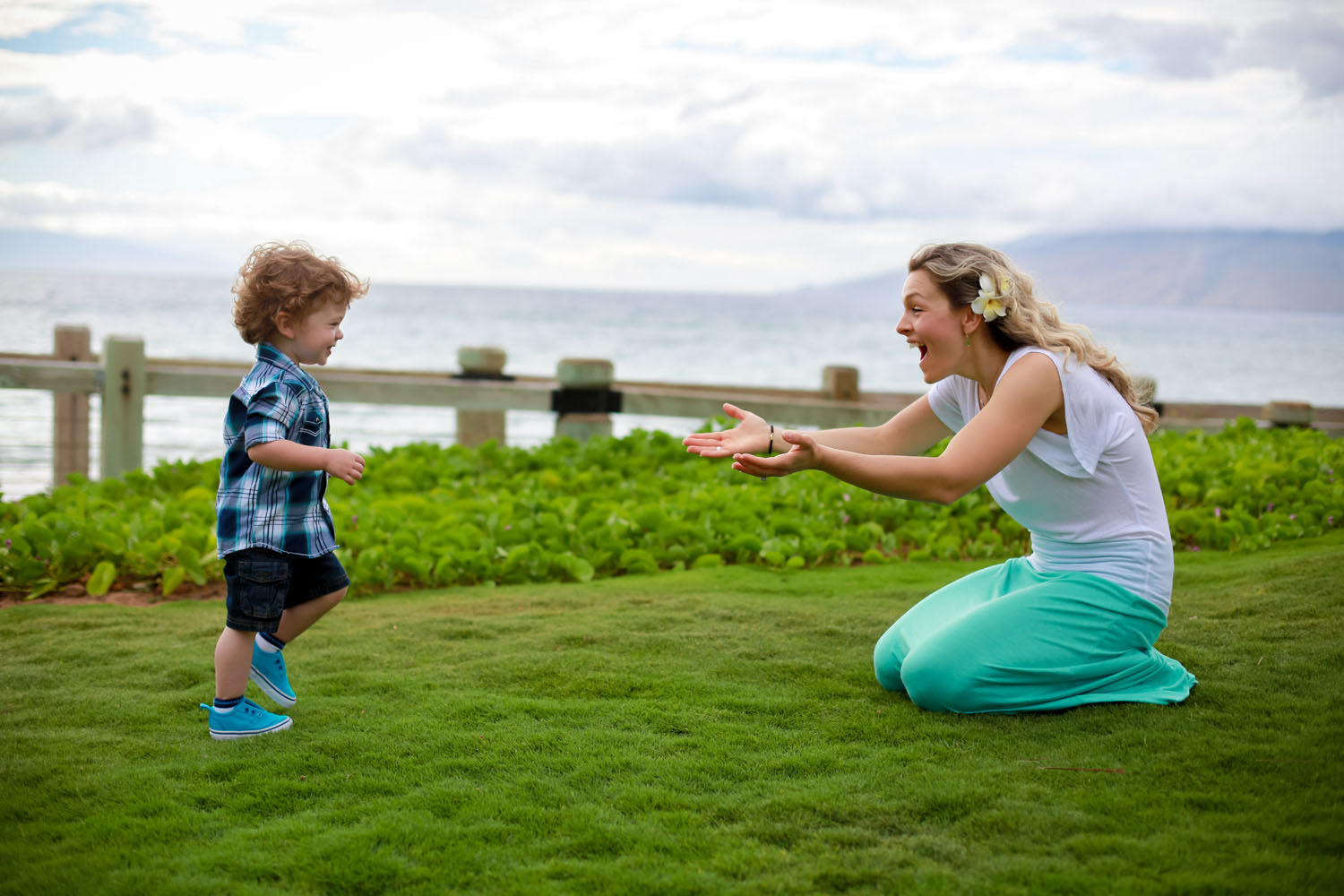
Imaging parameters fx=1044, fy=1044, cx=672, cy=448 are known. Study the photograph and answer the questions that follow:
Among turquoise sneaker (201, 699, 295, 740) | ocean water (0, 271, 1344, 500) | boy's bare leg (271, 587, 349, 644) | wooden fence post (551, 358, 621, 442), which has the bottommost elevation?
turquoise sneaker (201, 699, 295, 740)

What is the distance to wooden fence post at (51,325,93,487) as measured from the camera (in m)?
8.22

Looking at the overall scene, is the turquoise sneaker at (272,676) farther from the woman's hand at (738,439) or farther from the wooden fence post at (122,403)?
the wooden fence post at (122,403)

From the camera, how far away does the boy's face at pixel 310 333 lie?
10.0ft

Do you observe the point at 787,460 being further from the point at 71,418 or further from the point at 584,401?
the point at 71,418

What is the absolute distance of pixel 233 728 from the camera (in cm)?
298

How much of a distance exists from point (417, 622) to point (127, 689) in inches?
44.6

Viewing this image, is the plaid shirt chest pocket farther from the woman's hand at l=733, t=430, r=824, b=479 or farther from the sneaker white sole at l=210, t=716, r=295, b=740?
the woman's hand at l=733, t=430, r=824, b=479

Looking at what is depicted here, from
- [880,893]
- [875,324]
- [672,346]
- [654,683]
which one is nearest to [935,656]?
[654,683]

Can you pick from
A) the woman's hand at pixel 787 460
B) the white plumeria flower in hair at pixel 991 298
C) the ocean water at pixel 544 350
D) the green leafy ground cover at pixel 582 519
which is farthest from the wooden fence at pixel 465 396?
the woman's hand at pixel 787 460

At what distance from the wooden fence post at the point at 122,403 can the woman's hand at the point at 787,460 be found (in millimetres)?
5346

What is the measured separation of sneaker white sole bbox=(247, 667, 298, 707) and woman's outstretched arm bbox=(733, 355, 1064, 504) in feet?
5.22

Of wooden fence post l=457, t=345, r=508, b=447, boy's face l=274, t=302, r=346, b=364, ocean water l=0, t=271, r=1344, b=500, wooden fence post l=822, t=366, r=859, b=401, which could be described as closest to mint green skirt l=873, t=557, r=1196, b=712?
boy's face l=274, t=302, r=346, b=364

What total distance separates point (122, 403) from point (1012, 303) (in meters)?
5.90

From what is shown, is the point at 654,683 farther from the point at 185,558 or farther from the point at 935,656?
the point at 185,558
